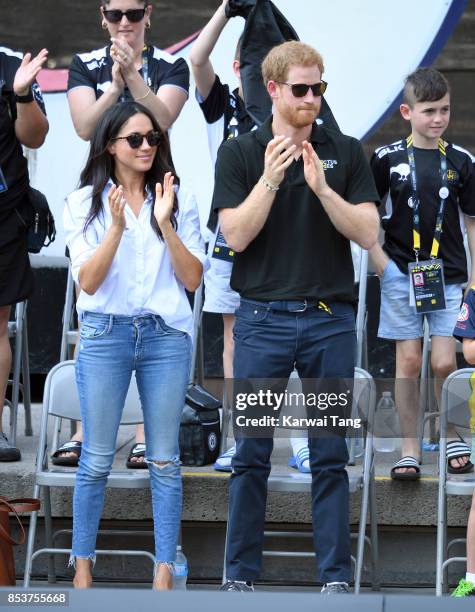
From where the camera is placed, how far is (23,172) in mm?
5449

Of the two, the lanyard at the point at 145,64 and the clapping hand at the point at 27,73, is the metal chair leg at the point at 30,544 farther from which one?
the lanyard at the point at 145,64

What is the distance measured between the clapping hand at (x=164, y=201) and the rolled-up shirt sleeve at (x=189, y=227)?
0.13 m

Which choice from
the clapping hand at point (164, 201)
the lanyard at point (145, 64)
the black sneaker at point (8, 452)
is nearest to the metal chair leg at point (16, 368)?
the black sneaker at point (8, 452)

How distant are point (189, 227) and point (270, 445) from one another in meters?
0.85

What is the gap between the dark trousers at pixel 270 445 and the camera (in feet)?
14.6

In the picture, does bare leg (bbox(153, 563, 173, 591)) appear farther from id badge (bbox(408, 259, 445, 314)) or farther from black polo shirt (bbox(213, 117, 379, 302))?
id badge (bbox(408, 259, 445, 314))

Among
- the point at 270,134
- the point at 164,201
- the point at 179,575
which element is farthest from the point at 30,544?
the point at 270,134

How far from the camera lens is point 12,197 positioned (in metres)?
5.40

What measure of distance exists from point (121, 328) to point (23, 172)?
4.05 ft

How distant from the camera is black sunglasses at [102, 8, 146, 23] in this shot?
522 cm

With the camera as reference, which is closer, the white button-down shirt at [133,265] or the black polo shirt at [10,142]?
the white button-down shirt at [133,265]

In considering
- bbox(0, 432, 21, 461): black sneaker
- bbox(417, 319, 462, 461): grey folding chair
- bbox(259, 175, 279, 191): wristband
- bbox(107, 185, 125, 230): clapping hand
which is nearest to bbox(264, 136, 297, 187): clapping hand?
bbox(259, 175, 279, 191): wristband

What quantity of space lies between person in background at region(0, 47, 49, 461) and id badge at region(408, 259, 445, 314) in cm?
162

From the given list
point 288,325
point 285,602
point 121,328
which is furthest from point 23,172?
point 285,602
